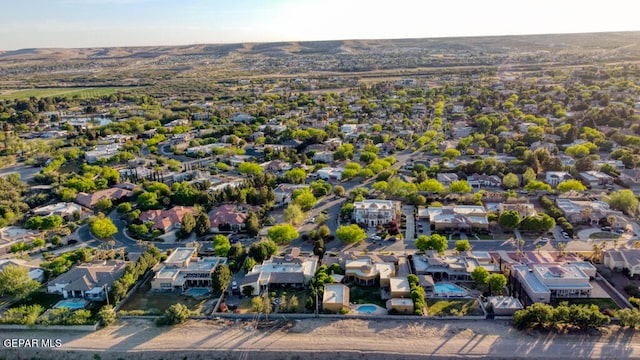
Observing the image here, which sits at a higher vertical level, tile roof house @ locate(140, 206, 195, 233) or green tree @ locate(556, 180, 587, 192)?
green tree @ locate(556, 180, 587, 192)

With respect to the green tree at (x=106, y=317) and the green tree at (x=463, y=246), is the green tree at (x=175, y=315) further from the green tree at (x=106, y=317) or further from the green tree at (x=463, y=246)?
the green tree at (x=463, y=246)

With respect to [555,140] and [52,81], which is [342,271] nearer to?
[555,140]

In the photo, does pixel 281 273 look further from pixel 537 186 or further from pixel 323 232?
pixel 537 186

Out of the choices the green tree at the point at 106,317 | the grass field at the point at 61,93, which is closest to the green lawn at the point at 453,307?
the green tree at the point at 106,317

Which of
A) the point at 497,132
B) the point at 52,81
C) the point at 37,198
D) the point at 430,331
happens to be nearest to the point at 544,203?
the point at 430,331

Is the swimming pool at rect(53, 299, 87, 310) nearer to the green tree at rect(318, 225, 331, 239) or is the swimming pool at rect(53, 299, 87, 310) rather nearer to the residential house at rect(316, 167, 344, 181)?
the green tree at rect(318, 225, 331, 239)

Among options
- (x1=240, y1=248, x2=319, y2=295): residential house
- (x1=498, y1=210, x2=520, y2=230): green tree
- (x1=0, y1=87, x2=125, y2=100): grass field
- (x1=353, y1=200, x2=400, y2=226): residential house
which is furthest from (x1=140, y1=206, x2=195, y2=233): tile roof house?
(x1=0, y1=87, x2=125, y2=100): grass field

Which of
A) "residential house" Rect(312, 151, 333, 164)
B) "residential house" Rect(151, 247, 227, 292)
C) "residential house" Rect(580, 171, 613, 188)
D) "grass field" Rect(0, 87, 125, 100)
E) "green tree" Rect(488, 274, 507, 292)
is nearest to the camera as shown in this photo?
"green tree" Rect(488, 274, 507, 292)
